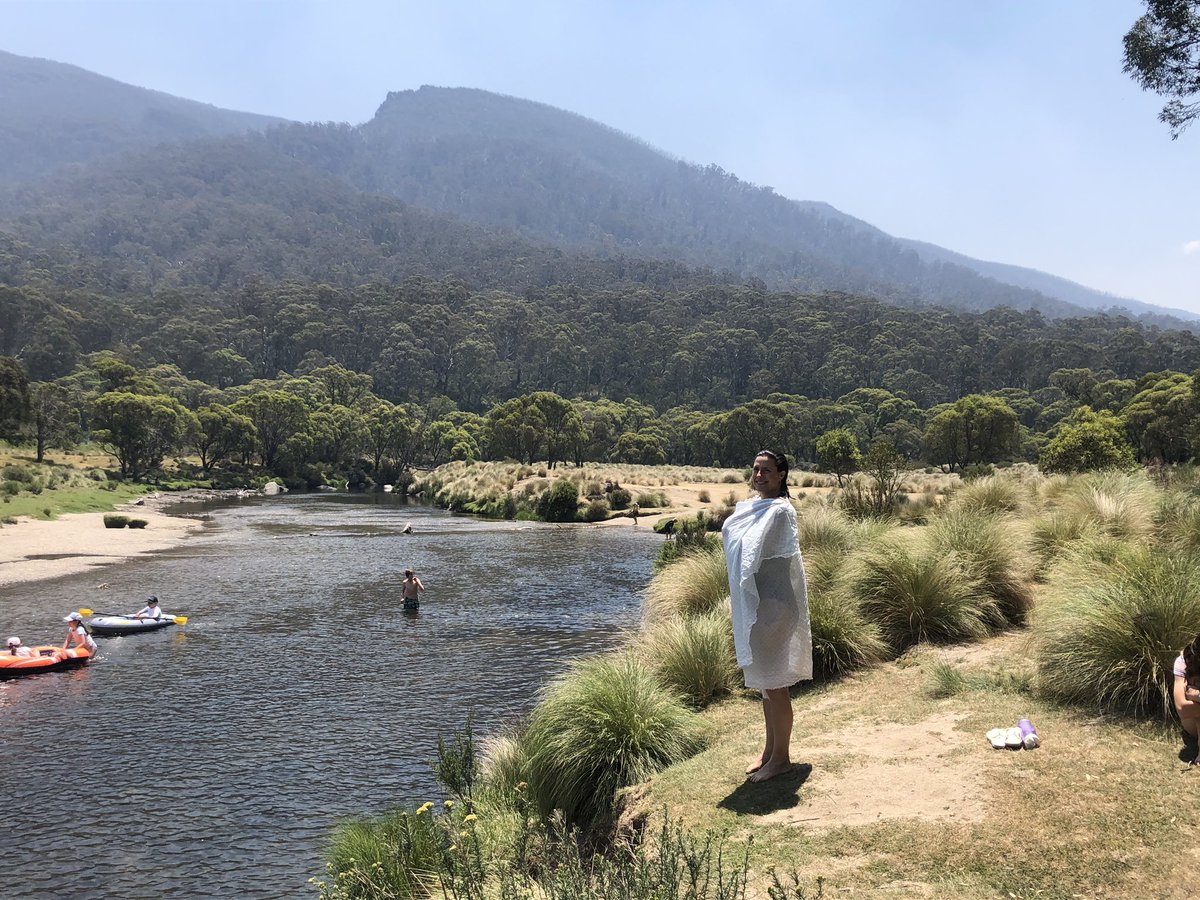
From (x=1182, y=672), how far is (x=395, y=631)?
49.2 feet

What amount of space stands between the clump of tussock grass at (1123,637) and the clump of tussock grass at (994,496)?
8.31 meters

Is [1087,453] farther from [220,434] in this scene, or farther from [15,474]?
[220,434]

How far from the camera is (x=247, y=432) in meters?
75.4

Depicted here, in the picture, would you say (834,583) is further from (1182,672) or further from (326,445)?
(326,445)

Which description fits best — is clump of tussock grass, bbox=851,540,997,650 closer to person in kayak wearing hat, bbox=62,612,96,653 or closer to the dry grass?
the dry grass

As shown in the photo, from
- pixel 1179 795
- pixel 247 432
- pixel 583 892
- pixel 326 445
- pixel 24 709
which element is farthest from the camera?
pixel 326 445

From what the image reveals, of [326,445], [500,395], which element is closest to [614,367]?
[500,395]

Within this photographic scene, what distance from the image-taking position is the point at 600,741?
6.88 metres

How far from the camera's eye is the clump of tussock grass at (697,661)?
28.8 feet

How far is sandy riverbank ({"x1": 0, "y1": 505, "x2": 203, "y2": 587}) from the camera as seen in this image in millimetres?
25312

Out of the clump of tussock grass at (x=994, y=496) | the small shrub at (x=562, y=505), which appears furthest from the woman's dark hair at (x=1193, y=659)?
the small shrub at (x=562, y=505)

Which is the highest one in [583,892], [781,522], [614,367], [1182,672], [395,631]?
[614,367]

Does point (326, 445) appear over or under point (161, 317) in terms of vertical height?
under

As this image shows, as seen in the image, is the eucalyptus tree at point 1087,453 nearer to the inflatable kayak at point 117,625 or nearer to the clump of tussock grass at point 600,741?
the clump of tussock grass at point 600,741
